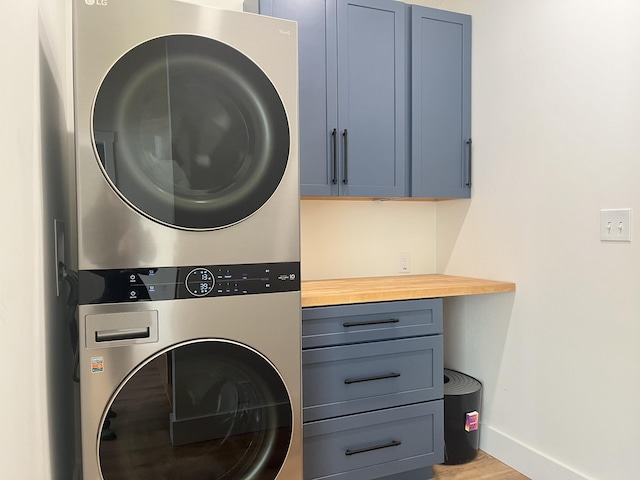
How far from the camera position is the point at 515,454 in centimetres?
209

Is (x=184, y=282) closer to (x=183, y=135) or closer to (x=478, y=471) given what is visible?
(x=183, y=135)

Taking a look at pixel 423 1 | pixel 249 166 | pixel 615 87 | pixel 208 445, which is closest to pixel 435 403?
pixel 208 445

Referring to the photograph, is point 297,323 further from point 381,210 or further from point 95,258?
point 381,210

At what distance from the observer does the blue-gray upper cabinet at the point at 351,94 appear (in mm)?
2006

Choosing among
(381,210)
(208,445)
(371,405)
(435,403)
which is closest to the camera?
(208,445)

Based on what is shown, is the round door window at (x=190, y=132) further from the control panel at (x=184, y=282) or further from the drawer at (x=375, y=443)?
the drawer at (x=375, y=443)

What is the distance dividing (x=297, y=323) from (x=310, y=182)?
2.62 ft

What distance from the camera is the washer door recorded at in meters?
1.25

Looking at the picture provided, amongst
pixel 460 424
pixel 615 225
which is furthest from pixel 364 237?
pixel 615 225

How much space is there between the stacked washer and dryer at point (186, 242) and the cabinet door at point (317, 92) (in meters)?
0.59

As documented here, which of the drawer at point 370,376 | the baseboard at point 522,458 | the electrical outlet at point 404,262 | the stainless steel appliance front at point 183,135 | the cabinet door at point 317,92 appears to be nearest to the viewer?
the stainless steel appliance front at point 183,135

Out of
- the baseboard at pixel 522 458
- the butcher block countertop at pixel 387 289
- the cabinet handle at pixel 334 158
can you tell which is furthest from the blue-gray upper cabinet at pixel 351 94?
the baseboard at pixel 522 458

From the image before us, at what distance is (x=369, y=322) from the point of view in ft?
6.02

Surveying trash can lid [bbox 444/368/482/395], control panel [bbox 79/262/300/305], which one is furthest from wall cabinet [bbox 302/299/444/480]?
control panel [bbox 79/262/300/305]
